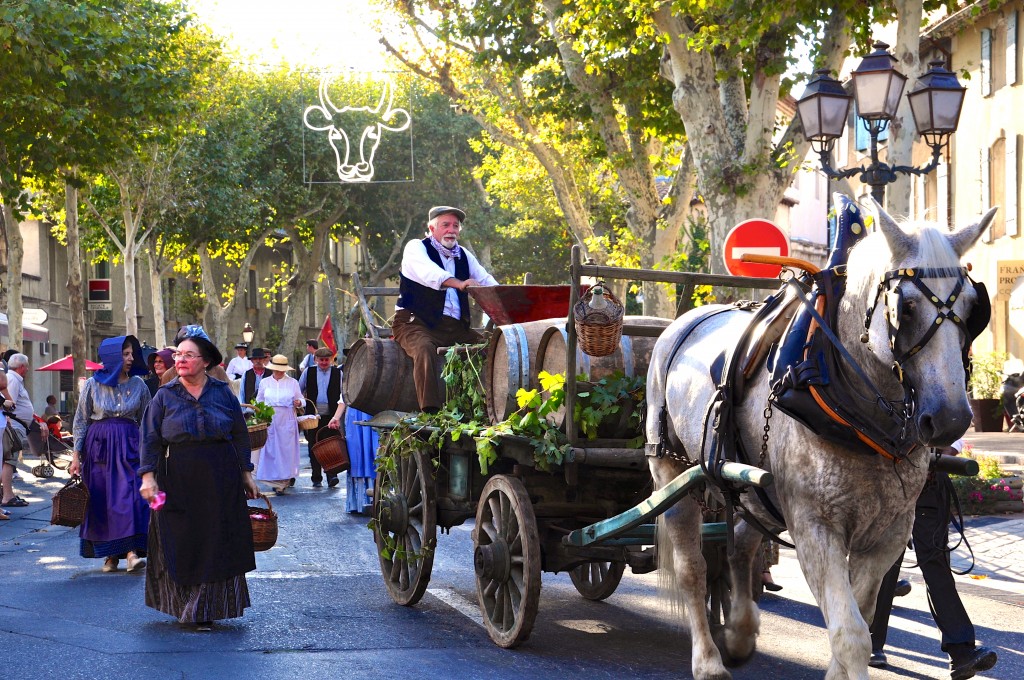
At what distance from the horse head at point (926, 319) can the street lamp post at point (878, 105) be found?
7.72 metres

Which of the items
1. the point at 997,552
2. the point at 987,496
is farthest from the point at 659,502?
the point at 987,496

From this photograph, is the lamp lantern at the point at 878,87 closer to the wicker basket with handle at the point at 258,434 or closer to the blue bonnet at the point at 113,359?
A: the wicker basket with handle at the point at 258,434

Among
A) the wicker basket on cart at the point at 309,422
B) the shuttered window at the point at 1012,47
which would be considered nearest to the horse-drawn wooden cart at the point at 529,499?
the wicker basket on cart at the point at 309,422

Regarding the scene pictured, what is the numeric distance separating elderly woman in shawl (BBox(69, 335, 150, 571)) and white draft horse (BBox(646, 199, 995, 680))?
577cm

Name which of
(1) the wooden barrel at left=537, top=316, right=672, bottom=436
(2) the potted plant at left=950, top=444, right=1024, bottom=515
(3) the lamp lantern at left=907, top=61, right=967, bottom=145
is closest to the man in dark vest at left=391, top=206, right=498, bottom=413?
(1) the wooden barrel at left=537, top=316, right=672, bottom=436

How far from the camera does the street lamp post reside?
12430 mm

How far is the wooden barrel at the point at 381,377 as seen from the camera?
9391 millimetres

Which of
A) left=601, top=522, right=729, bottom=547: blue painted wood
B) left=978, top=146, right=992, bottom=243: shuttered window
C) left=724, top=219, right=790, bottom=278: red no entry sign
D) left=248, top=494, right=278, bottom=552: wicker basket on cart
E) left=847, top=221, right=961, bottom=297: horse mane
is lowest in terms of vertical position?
left=248, top=494, right=278, bottom=552: wicker basket on cart

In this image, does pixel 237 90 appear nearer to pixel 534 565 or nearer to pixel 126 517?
pixel 126 517

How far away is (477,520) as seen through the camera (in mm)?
7871

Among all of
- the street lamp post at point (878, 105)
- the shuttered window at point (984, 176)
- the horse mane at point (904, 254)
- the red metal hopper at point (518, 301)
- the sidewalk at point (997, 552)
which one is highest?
the shuttered window at point (984, 176)

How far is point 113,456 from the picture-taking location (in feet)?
35.5

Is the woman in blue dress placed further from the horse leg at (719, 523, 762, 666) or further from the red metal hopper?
the horse leg at (719, 523, 762, 666)

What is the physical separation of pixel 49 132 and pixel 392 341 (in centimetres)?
1310
